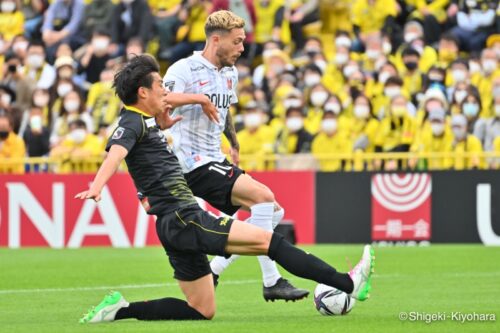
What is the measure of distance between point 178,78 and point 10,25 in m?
16.8

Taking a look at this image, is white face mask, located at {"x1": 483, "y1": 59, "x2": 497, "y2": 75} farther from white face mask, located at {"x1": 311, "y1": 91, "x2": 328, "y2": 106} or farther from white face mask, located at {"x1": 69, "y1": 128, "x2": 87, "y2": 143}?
white face mask, located at {"x1": 69, "y1": 128, "x2": 87, "y2": 143}

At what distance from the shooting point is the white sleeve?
11664 millimetres

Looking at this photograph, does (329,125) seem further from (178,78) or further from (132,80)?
(132,80)

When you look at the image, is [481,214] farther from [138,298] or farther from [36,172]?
[138,298]

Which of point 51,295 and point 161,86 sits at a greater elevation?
point 161,86

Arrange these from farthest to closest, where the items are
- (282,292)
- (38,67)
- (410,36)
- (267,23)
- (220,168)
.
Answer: (38,67) < (267,23) < (410,36) < (220,168) < (282,292)

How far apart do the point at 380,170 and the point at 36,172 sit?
5.65 m

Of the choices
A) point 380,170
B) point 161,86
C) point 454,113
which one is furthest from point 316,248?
point 161,86

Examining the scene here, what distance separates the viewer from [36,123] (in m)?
23.8

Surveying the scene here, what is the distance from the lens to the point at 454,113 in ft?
70.8

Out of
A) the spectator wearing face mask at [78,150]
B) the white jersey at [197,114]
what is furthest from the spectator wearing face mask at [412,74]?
the white jersey at [197,114]

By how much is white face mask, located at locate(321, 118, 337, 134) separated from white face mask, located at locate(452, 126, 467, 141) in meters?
1.97

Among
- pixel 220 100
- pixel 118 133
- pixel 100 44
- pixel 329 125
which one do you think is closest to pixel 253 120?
pixel 329 125

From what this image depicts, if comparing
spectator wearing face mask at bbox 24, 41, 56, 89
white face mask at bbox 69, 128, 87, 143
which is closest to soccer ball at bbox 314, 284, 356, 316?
white face mask at bbox 69, 128, 87, 143
